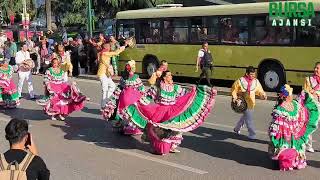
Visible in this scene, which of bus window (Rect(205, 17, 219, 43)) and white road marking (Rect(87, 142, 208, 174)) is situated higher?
bus window (Rect(205, 17, 219, 43))

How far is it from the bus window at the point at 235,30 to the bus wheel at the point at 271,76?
1097 mm

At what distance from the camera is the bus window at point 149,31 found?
21.7 metres

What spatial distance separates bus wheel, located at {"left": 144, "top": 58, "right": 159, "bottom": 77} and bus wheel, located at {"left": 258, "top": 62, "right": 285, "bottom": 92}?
5022 mm

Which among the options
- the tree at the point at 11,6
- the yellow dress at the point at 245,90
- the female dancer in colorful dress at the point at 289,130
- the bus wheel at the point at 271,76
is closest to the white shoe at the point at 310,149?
the female dancer in colorful dress at the point at 289,130

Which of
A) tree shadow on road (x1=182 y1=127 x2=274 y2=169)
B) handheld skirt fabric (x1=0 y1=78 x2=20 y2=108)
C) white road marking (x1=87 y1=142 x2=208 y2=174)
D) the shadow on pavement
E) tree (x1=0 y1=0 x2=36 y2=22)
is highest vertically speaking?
tree (x1=0 y1=0 x2=36 y2=22)

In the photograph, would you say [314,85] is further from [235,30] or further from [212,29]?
[212,29]

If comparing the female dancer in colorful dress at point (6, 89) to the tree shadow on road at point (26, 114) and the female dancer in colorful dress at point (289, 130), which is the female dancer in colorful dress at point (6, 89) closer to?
the tree shadow on road at point (26, 114)

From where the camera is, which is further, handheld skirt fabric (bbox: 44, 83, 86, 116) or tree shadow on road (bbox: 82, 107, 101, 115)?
tree shadow on road (bbox: 82, 107, 101, 115)

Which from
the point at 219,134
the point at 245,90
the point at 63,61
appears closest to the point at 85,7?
the point at 63,61

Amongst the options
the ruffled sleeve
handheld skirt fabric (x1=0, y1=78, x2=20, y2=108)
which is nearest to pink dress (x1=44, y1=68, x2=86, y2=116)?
handheld skirt fabric (x1=0, y1=78, x2=20, y2=108)

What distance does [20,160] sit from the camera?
420cm

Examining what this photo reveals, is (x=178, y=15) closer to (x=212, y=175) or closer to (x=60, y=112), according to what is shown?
(x=60, y=112)

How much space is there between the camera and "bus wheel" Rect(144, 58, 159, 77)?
862 inches

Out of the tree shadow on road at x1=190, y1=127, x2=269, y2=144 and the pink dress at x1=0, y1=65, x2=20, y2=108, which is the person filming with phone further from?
the pink dress at x1=0, y1=65, x2=20, y2=108
